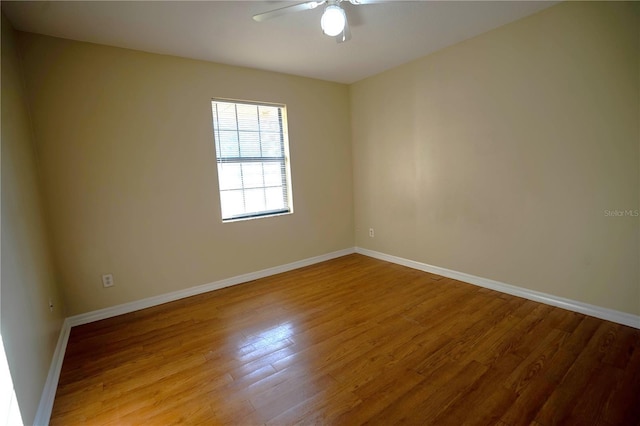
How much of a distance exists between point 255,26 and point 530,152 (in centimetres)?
253

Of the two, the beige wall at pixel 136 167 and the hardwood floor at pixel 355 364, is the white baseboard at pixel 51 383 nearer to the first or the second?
the hardwood floor at pixel 355 364

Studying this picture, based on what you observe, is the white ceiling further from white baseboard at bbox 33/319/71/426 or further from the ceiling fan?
white baseboard at bbox 33/319/71/426

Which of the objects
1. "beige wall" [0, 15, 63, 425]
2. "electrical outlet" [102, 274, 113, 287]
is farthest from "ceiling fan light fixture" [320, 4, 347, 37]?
"electrical outlet" [102, 274, 113, 287]

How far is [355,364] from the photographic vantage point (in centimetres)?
188

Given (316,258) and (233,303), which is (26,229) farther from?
(316,258)

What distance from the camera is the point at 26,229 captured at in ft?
6.11

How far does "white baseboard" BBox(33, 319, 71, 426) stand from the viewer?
4.94ft

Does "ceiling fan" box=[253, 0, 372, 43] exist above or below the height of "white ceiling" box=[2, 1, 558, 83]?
below

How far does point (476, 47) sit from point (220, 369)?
3448mm

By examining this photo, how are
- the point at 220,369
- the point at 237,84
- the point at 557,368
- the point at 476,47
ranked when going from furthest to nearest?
the point at 237,84 → the point at 476,47 → the point at 220,369 → the point at 557,368

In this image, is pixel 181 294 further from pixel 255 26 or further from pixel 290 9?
pixel 290 9

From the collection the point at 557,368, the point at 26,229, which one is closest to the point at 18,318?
the point at 26,229

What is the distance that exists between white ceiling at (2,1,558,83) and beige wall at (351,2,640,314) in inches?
12.4

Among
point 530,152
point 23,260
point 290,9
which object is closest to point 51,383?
point 23,260
